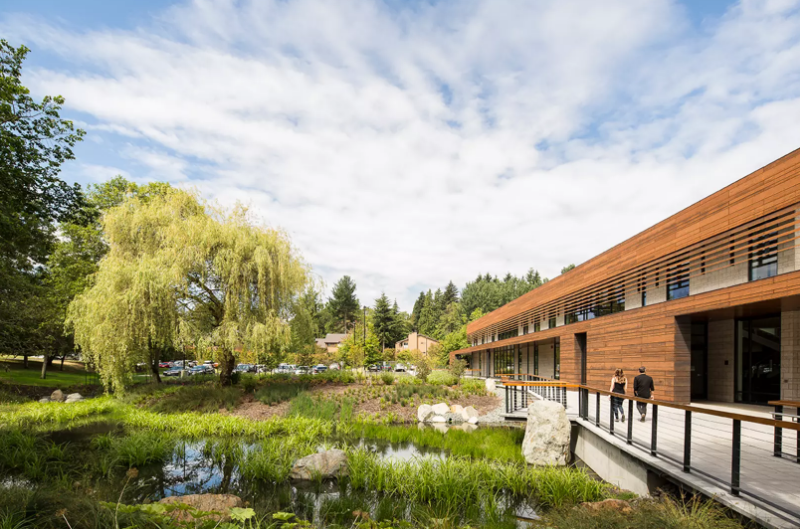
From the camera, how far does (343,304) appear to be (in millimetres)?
86688

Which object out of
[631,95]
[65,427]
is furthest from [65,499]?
[631,95]

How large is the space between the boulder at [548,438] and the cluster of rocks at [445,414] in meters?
7.15

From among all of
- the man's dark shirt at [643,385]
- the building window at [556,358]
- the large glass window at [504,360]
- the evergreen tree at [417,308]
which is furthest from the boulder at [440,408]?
the evergreen tree at [417,308]

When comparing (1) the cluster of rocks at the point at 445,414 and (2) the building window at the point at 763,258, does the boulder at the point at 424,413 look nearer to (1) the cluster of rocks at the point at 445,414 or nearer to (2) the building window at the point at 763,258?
(1) the cluster of rocks at the point at 445,414

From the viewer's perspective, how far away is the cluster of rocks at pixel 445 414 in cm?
1688

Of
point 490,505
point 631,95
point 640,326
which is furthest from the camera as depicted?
point 640,326

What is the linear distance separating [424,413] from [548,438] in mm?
8391

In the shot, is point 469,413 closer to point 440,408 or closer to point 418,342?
point 440,408

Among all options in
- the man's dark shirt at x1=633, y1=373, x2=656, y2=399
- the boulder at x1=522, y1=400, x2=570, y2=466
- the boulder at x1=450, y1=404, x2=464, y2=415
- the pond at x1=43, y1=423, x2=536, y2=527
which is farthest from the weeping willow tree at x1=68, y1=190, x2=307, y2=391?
the man's dark shirt at x1=633, y1=373, x2=656, y2=399

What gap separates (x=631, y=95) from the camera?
33.8 feet

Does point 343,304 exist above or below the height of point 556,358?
above

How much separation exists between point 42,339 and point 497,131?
2598cm

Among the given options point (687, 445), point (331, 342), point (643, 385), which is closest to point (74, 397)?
point (643, 385)

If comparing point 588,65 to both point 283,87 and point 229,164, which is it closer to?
point 283,87
